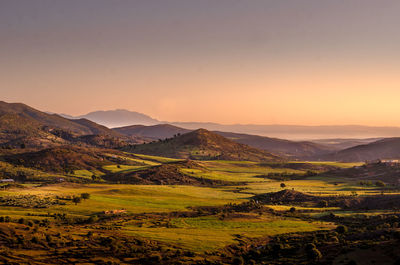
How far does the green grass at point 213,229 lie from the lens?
74581 mm

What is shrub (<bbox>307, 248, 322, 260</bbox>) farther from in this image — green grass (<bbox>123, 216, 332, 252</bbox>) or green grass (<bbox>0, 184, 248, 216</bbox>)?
green grass (<bbox>0, 184, 248, 216</bbox>)

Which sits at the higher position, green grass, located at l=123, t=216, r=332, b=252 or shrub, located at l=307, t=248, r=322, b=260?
shrub, located at l=307, t=248, r=322, b=260

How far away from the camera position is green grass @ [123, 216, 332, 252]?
74581 millimetres

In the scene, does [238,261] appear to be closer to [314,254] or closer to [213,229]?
[314,254]

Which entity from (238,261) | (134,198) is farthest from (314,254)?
(134,198)

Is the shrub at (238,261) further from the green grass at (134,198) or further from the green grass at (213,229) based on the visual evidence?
the green grass at (134,198)

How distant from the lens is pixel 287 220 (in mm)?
101625

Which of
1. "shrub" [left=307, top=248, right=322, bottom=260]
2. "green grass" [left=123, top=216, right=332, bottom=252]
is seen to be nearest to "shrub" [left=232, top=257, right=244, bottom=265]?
"green grass" [left=123, top=216, right=332, bottom=252]

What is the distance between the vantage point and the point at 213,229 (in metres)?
88.9

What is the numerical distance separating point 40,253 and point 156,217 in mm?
42840

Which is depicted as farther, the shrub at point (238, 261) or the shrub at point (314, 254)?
the shrub at point (238, 261)

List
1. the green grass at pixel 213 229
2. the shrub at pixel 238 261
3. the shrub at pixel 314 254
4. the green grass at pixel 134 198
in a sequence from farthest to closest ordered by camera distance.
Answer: the green grass at pixel 134 198, the green grass at pixel 213 229, the shrub at pixel 238 261, the shrub at pixel 314 254

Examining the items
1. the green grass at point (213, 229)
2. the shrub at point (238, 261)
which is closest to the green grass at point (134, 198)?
the green grass at point (213, 229)

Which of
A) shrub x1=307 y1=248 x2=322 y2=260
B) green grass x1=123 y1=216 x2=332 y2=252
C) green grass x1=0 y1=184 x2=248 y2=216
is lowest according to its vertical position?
green grass x1=0 y1=184 x2=248 y2=216
